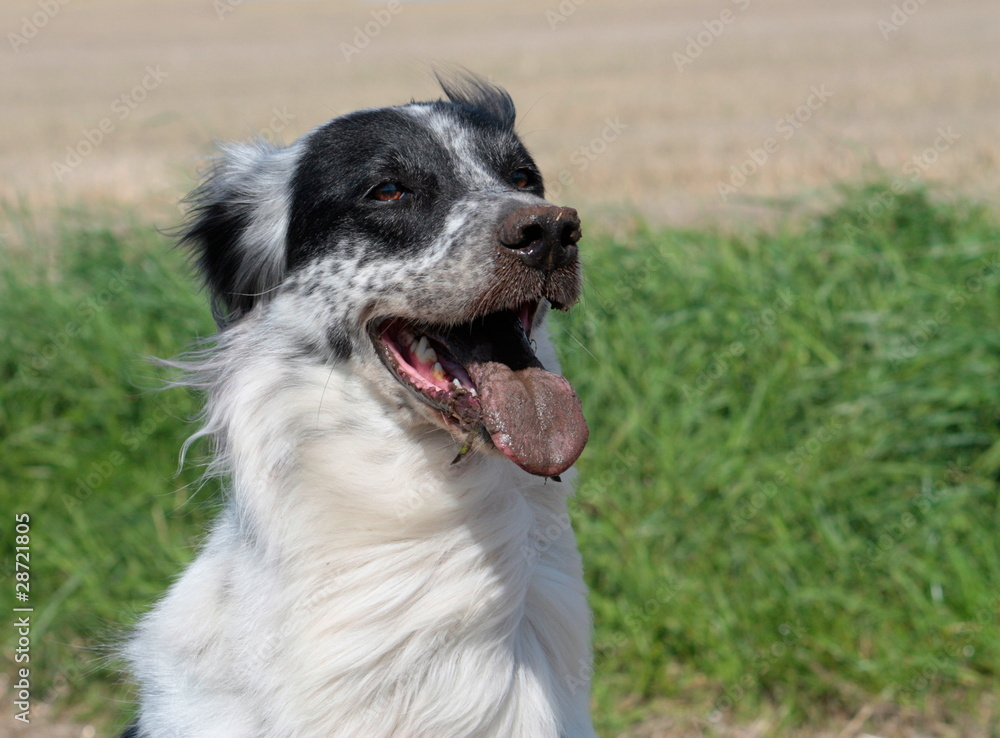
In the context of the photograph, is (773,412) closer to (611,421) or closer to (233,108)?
(611,421)

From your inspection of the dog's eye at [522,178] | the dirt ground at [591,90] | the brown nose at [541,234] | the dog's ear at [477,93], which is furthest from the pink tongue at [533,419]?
the dirt ground at [591,90]

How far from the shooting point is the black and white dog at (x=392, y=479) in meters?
2.53

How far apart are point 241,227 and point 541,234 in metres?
1.05

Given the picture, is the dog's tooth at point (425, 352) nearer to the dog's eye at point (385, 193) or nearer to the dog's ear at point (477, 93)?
the dog's eye at point (385, 193)

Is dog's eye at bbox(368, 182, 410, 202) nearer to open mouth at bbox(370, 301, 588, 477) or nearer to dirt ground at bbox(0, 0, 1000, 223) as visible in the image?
open mouth at bbox(370, 301, 588, 477)

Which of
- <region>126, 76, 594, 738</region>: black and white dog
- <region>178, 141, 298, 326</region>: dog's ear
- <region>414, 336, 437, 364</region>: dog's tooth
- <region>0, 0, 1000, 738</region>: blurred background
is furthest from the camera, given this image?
<region>0, 0, 1000, 738</region>: blurred background

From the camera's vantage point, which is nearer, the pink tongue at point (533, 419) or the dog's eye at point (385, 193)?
the pink tongue at point (533, 419)

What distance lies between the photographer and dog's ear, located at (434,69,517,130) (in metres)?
3.43

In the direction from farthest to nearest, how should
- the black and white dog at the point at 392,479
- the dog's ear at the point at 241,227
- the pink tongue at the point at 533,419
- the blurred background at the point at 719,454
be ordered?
the blurred background at the point at 719,454, the dog's ear at the point at 241,227, the black and white dog at the point at 392,479, the pink tongue at the point at 533,419

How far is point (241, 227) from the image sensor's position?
10.2ft

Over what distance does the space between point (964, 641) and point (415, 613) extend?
272 centimetres

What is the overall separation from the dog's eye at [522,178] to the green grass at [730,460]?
103cm

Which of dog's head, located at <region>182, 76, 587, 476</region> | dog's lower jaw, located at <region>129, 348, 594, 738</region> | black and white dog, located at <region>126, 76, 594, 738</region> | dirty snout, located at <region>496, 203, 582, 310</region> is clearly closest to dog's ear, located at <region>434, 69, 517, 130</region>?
dog's head, located at <region>182, 76, 587, 476</region>

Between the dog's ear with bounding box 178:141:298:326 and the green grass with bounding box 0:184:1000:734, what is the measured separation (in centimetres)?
136
